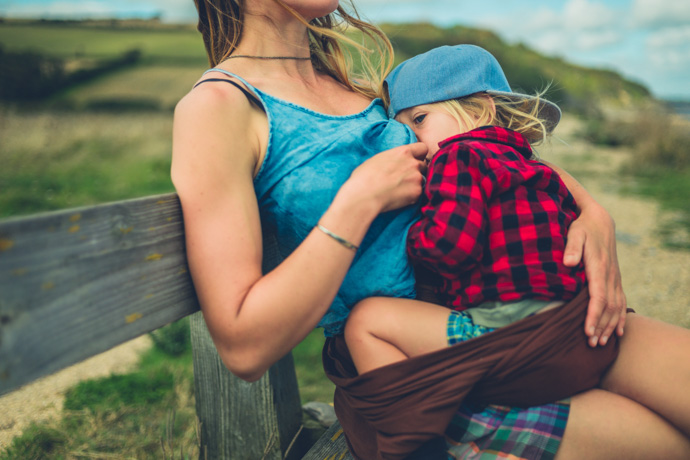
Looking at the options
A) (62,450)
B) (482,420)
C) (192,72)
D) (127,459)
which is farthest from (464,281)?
(192,72)

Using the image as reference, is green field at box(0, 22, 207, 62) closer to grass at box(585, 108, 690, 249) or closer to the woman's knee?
grass at box(585, 108, 690, 249)

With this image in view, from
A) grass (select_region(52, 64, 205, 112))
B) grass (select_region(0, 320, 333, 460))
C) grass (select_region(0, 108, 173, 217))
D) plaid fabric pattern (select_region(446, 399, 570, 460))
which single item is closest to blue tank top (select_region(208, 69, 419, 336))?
plaid fabric pattern (select_region(446, 399, 570, 460))

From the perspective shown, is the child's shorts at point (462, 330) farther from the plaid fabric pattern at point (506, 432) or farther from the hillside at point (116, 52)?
the hillside at point (116, 52)

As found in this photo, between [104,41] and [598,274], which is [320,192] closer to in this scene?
[598,274]

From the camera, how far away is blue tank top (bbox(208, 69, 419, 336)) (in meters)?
1.21

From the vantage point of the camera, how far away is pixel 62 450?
192cm

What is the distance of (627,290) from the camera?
14.2ft

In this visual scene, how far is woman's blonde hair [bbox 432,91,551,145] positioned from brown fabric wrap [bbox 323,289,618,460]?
0.72 m

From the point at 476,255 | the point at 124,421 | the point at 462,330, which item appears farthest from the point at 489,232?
the point at 124,421

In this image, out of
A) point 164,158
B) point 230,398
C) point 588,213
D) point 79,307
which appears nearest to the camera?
point 79,307

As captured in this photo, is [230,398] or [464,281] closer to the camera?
[464,281]

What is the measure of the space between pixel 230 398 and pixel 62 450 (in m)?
0.96

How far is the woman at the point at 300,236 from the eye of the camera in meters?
1.03

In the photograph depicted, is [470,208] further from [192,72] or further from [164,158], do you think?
[192,72]
